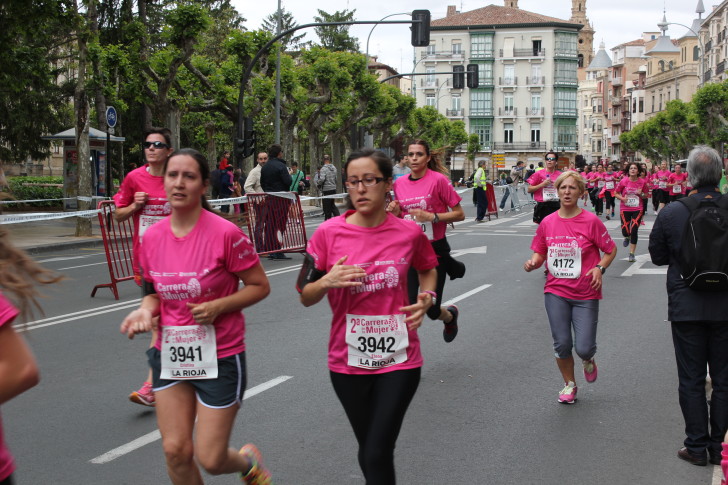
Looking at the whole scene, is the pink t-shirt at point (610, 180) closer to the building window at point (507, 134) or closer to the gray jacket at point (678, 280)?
the gray jacket at point (678, 280)

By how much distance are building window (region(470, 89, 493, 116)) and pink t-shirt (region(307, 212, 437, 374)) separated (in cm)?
10845

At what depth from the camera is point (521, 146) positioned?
111062 millimetres

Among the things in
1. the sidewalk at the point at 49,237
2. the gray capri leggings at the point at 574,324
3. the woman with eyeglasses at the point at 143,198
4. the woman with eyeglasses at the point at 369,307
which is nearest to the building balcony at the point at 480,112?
the sidewalk at the point at 49,237

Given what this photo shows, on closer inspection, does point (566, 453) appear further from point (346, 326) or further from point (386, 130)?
point (386, 130)

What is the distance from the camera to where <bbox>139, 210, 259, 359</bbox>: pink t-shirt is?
150 inches

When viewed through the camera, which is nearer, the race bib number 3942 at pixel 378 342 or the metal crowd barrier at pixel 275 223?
the race bib number 3942 at pixel 378 342

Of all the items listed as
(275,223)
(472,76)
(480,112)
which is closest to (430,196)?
(275,223)

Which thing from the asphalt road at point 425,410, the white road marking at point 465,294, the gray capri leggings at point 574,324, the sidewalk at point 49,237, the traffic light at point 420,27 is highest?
the traffic light at point 420,27

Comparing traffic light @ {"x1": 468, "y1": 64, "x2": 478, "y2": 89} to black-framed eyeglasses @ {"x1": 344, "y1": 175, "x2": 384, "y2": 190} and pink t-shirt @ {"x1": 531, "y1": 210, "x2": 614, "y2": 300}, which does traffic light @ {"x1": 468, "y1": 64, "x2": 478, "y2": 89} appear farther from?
black-framed eyeglasses @ {"x1": 344, "y1": 175, "x2": 384, "y2": 190}

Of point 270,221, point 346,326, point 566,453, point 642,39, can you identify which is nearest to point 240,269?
point 346,326

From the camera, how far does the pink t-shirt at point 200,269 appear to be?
3.81 metres

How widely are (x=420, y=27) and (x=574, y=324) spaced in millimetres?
22115

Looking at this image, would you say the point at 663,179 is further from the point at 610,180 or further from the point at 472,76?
the point at 472,76

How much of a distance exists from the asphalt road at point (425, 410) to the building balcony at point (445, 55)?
102 metres
